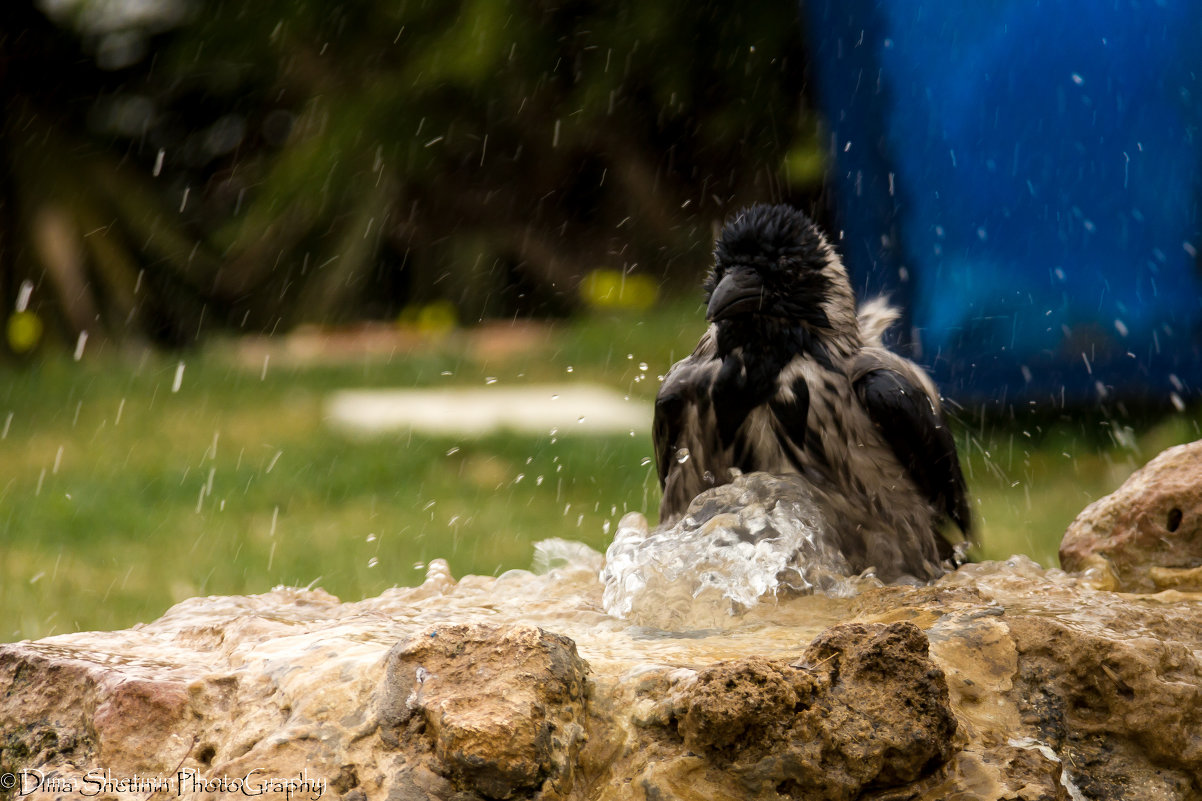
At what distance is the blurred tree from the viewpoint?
7.51 metres

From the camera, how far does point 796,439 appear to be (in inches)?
113

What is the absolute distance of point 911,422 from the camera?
9.32 ft

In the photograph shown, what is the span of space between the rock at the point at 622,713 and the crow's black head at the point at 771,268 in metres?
0.86

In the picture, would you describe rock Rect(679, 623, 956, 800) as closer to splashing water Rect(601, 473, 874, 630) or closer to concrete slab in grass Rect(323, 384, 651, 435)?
splashing water Rect(601, 473, 874, 630)

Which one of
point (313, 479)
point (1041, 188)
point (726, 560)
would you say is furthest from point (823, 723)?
point (1041, 188)

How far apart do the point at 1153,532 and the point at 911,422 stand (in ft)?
1.71

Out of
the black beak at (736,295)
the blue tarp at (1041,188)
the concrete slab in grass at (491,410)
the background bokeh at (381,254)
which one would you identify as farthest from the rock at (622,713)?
the concrete slab in grass at (491,410)

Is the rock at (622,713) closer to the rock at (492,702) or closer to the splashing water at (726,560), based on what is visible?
the rock at (492,702)

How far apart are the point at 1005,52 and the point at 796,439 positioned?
3.53 m

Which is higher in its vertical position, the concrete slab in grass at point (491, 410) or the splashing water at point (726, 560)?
→ the concrete slab in grass at point (491, 410)

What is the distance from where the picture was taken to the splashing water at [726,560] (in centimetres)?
234

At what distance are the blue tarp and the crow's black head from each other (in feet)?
10.6

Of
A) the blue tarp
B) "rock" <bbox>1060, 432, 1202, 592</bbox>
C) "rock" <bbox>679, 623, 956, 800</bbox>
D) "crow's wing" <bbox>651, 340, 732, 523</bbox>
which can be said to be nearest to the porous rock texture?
"rock" <bbox>679, 623, 956, 800</bbox>

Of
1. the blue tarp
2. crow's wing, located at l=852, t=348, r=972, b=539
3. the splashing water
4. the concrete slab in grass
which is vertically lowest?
the splashing water
